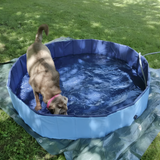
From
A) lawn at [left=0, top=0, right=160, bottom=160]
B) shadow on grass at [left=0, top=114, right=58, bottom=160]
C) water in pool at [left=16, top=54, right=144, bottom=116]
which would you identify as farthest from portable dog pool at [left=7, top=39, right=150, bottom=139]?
lawn at [left=0, top=0, right=160, bottom=160]

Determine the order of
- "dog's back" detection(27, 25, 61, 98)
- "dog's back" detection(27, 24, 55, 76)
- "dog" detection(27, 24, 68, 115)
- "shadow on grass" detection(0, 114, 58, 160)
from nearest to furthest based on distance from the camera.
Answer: "shadow on grass" detection(0, 114, 58, 160)
"dog" detection(27, 24, 68, 115)
"dog's back" detection(27, 25, 61, 98)
"dog's back" detection(27, 24, 55, 76)

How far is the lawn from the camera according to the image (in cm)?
300

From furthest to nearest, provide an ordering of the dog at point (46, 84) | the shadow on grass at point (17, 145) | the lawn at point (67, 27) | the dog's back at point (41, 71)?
1. the dog's back at point (41, 71)
2. the dog at point (46, 84)
3. the lawn at point (67, 27)
4. the shadow on grass at point (17, 145)

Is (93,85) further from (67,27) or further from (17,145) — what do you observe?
(67,27)

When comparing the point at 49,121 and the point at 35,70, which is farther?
the point at 35,70

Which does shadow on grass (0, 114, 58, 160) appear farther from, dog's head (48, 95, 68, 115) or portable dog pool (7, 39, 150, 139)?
dog's head (48, 95, 68, 115)

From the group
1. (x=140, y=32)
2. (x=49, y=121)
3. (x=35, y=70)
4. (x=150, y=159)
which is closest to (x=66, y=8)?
(x=140, y=32)

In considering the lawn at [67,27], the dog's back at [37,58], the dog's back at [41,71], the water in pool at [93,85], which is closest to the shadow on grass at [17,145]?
the lawn at [67,27]

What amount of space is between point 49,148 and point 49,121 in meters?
0.47

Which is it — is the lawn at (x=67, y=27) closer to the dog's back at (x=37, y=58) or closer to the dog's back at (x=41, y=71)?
the dog's back at (x=41, y=71)

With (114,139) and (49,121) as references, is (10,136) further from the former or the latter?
(114,139)

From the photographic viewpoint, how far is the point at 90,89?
4.36m

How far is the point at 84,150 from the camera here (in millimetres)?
2816

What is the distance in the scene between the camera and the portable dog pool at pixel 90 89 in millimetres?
2902
